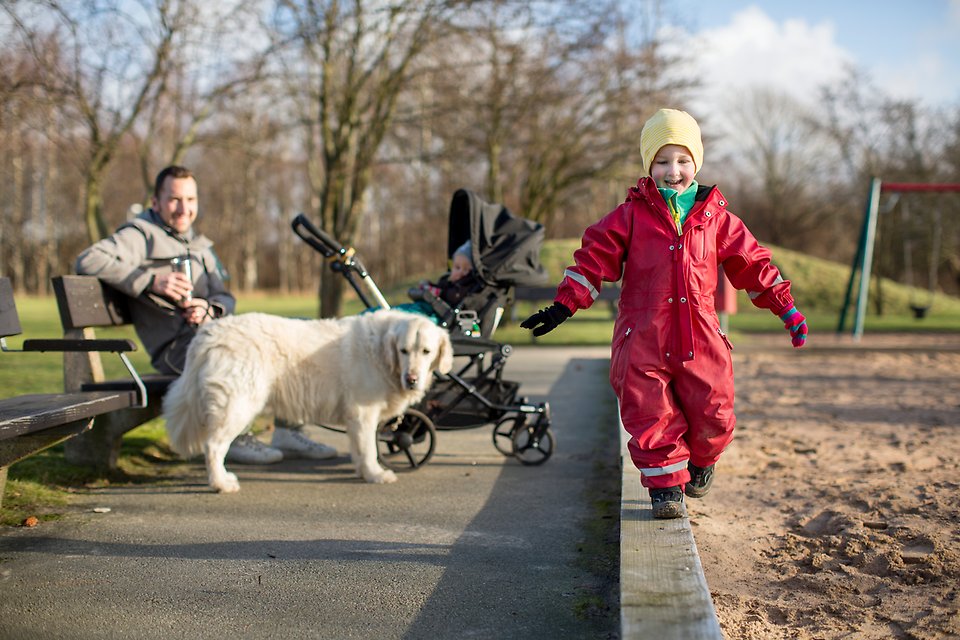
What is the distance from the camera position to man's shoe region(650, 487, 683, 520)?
365cm

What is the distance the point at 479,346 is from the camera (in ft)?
19.3

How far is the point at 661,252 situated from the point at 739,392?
6.34 metres

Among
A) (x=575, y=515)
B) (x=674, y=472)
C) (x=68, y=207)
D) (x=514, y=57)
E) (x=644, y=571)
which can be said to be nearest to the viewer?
(x=644, y=571)

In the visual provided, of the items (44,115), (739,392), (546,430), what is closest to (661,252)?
(546,430)

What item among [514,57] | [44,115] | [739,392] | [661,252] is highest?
[514,57]

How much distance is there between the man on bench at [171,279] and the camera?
5715 millimetres

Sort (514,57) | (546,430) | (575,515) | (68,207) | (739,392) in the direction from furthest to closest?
(68,207), (514,57), (739,392), (546,430), (575,515)

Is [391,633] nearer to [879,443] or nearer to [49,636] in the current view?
[49,636]

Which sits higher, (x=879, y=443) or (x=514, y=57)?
(x=514, y=57)

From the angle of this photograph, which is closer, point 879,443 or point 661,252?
point 661,252

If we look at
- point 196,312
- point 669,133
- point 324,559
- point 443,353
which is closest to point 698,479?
point 669,133

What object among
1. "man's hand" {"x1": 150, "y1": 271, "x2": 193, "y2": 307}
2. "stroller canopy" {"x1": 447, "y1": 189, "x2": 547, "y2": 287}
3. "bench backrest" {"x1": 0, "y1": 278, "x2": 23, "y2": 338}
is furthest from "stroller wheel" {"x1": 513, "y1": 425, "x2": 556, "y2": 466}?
"bench backrest" {"x1": 0, "y1": 278, "x2": 23, "y2": 338}

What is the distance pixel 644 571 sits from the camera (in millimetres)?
3031

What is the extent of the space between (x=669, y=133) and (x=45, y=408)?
3.32 metres
